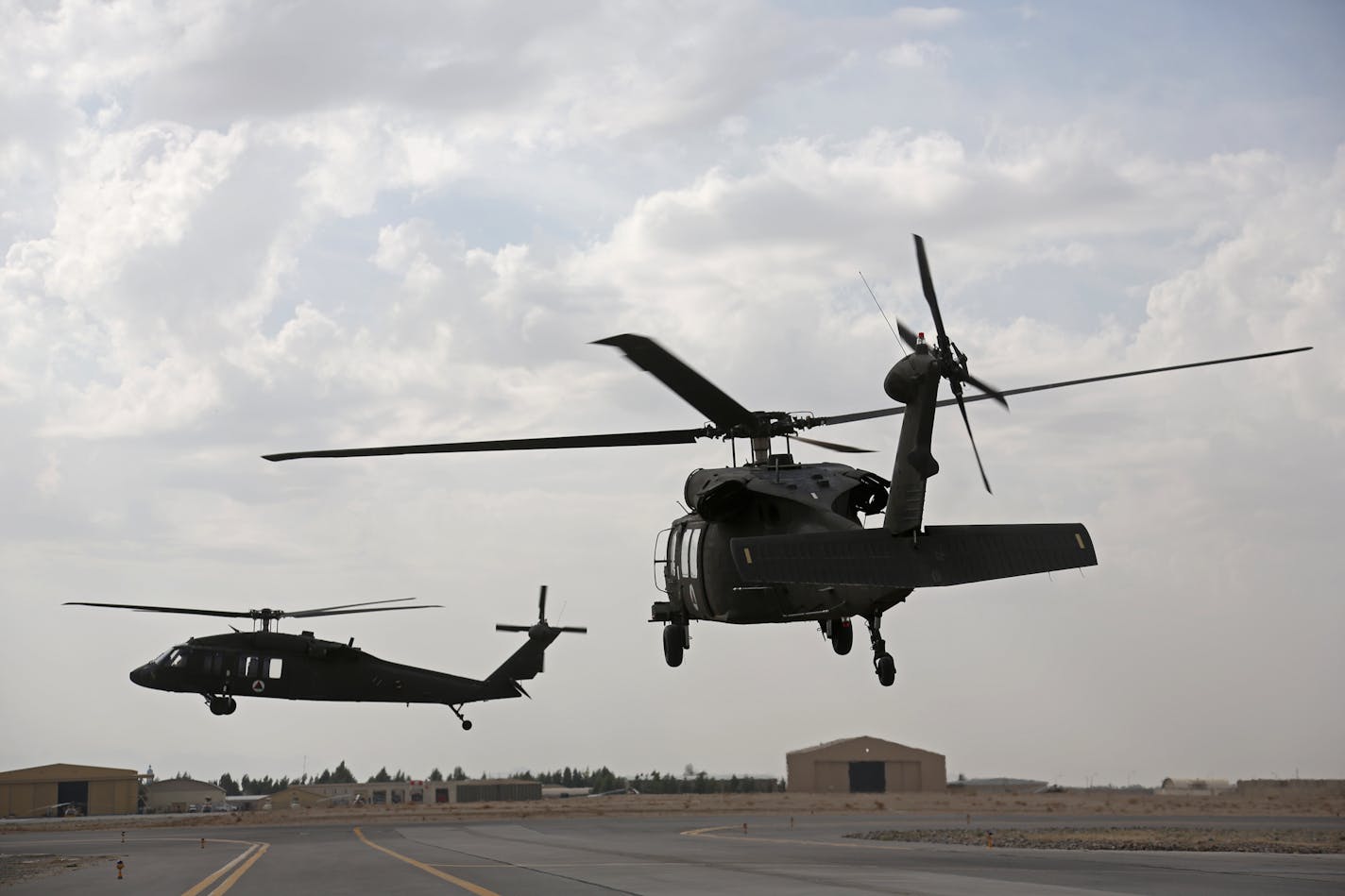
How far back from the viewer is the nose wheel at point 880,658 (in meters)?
24.4

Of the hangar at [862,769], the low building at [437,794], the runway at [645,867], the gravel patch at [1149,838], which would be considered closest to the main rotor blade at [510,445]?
the runway at [645,867]

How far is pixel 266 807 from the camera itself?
116m

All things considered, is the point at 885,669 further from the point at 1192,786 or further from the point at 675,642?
the point at 1192,786

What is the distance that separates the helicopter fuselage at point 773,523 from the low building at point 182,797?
10344 centimetres

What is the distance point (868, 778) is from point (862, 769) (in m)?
0.98

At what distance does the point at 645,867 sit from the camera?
97.7 feet

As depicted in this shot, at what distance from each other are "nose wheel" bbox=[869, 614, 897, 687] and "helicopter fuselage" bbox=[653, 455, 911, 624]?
1.42 ft

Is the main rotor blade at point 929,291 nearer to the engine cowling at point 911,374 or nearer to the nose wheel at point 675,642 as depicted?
the engine cowling at point 911,374

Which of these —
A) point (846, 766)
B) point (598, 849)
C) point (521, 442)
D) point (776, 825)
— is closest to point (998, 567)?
point (521, 442)

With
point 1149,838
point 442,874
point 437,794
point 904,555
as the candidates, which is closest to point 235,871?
point 442,874

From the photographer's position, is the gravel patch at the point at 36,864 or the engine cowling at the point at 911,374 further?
the gravel patch at the point at 36,864

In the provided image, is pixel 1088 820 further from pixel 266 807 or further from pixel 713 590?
pixel 266 807

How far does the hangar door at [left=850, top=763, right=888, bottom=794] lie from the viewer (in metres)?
111

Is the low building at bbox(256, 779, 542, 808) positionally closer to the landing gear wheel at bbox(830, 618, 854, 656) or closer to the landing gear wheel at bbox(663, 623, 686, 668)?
the landing gear wheel at bbox(663, 623, 686, 668)
